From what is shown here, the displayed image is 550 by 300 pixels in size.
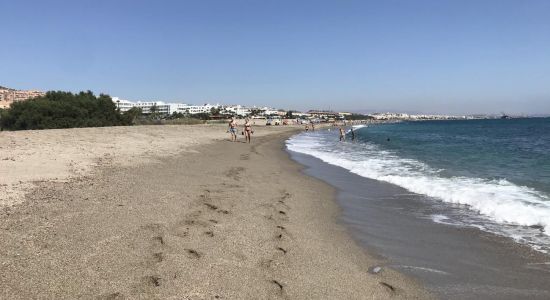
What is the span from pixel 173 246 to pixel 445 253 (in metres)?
4.00

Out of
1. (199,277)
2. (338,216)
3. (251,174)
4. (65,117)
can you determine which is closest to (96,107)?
(65,117)

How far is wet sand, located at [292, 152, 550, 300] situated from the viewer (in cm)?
507

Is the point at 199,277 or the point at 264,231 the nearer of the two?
the point at 199,277

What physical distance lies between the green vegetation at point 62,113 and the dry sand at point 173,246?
32.6m

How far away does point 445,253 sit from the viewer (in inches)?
252

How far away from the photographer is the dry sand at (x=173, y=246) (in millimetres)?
4355

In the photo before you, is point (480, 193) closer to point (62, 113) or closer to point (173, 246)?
point (173, 246)

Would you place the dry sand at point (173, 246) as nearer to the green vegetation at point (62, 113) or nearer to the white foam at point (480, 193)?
the white foam at point (480, 193)

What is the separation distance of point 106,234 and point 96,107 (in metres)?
44.8

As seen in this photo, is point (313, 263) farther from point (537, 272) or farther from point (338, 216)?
point (338, 216)

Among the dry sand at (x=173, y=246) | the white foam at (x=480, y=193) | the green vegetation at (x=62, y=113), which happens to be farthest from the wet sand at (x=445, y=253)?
the green vegetation at (x=62, y=113)

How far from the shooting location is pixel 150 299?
404cm

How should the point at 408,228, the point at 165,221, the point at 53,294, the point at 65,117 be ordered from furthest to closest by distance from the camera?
the point at 65,117, the point at 408,228, the point at 165,221, the point at 53,294

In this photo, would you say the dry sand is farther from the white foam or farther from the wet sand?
the white foam
